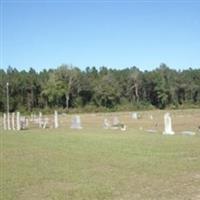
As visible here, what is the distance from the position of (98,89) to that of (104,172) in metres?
111

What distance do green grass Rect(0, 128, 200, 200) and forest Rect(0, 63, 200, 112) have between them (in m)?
91.3

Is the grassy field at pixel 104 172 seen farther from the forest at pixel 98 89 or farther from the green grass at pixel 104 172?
the forest at pixel 98 89

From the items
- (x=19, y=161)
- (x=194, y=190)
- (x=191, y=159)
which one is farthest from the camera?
(x=19, y=161)

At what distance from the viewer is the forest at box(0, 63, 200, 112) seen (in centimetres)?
12356

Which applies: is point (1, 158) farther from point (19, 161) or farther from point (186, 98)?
point (186, 98)

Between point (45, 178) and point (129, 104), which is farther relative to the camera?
point (129, 104)

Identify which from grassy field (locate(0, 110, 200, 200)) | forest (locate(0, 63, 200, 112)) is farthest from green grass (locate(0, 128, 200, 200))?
forest (locate(0, 63, 200, 112))

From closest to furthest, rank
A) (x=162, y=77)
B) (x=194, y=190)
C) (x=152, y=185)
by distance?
(x=194, y=190) → (x=152, y=185) → (x=162, y=77)

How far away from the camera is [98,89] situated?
4998 inches

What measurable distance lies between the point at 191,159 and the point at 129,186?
18.2 feet

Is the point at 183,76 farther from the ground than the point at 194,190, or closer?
farther from the ground

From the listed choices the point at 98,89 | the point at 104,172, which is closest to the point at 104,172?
the point at 104,172

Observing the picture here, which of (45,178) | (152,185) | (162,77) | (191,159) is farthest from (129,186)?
(162,77)

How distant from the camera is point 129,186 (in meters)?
13.0
